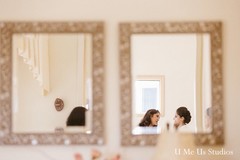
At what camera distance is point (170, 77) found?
227 centimetres

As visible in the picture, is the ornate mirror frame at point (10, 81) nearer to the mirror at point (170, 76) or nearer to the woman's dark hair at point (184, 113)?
the mirror at point (170, 76)

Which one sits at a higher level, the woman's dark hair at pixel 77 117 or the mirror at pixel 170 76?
the mirror at pixel 170 76

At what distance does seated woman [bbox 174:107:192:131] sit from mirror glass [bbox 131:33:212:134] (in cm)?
2

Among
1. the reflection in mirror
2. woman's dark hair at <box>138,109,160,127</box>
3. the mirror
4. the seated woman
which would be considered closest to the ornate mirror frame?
the reflection in mirror

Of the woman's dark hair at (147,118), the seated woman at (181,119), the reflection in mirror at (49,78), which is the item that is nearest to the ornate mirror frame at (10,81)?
the reflection in mirror at (49,78)

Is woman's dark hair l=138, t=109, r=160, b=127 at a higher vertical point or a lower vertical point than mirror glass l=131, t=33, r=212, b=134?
lower

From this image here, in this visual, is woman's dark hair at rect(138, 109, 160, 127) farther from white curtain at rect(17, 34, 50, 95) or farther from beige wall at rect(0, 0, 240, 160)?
white curtain at rect(17, 34, 50, 95)

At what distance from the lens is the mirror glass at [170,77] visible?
2262 mm

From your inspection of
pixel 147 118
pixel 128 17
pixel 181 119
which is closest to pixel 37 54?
pixel 128 17

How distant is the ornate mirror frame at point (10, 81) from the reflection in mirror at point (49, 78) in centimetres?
3

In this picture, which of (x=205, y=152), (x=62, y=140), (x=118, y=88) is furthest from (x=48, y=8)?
(x=205, y=152)

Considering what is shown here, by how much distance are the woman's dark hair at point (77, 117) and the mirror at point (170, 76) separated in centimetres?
24

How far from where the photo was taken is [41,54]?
7.51 ft

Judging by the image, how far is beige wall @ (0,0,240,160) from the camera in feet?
7.54
